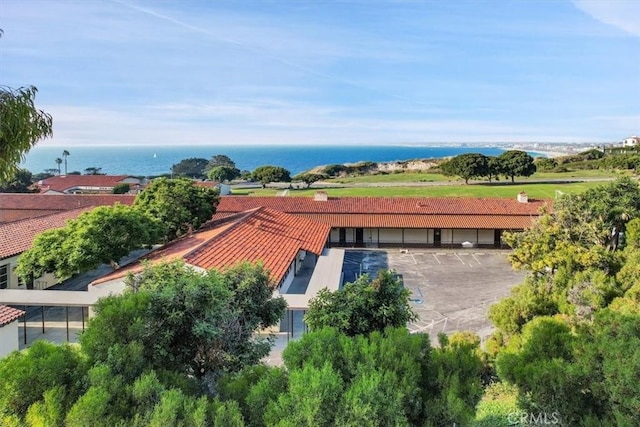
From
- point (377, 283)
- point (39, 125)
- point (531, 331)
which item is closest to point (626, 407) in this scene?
point (531, 331)

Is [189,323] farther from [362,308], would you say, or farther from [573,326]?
[573,326]

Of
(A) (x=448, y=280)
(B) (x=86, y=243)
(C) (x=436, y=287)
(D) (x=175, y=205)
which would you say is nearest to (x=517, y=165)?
(A) (x=448, y=280)

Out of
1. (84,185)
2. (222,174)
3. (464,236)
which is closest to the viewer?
(464,236)

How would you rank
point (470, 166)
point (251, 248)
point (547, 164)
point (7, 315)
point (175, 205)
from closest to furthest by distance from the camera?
point (7, 315), point (251, 248), point (175, 205), point (470, 166), point (547, 164)

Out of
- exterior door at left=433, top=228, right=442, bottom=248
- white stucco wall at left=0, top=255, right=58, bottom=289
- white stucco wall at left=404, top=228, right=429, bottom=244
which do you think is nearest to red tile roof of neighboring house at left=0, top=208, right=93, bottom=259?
white stucco wall at left=0, top=255, right=58, bottom=289

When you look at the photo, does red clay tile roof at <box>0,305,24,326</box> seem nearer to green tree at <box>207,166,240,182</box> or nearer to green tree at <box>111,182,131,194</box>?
green tree at <box>111,182,131,194</box>

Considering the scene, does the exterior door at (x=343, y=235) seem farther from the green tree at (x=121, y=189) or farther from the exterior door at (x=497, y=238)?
the green tree at (x=121, y=189)


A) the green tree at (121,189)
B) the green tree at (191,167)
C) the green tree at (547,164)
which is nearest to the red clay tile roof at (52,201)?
the green tree at (121,189)
